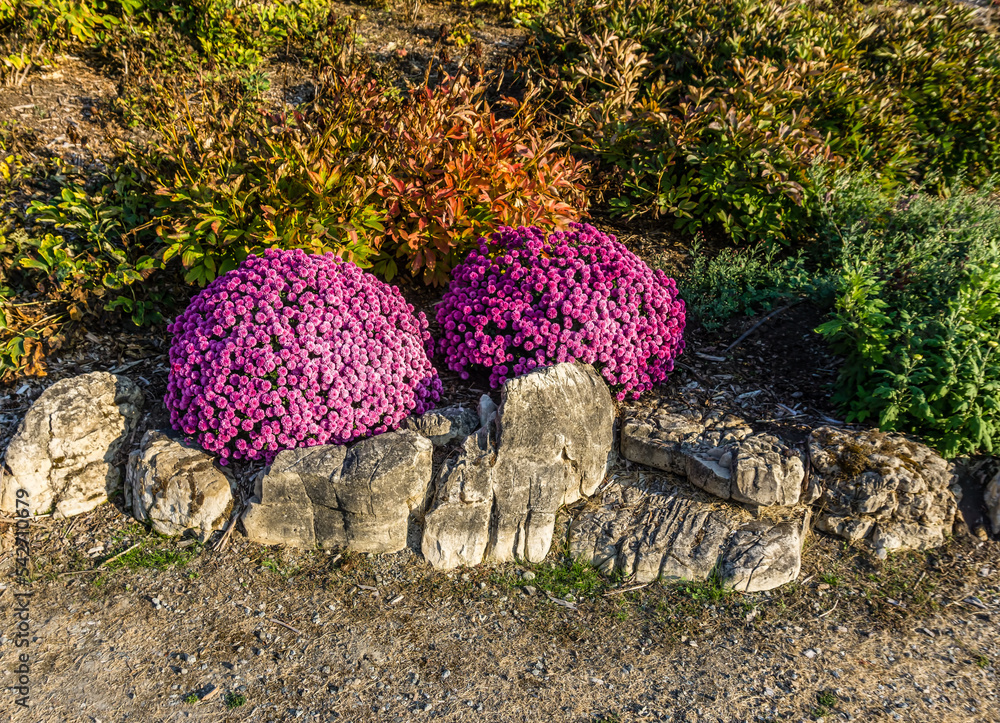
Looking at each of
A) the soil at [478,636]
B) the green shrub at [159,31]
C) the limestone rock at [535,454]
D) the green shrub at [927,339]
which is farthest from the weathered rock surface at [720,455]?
the green shrub at [159,31]

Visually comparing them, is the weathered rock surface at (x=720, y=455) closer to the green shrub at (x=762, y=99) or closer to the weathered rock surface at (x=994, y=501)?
the weathered rock surface at (x=994, y=501)

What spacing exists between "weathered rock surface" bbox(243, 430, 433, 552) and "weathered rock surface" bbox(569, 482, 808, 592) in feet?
3.07

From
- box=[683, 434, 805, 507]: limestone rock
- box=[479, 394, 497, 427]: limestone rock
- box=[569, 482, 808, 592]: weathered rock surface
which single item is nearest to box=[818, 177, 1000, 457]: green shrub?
box=[683, 434, 805, 507]: limestone rock

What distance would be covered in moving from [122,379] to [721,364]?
3.70 m

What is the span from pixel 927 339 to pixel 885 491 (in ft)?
2.84

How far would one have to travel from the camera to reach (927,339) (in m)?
3.56

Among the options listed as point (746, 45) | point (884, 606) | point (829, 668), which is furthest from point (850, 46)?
point (829, 668)

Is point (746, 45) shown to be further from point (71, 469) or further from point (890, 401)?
point (71, 469)

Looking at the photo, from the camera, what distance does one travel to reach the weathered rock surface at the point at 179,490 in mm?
3439

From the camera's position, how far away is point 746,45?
539 cm

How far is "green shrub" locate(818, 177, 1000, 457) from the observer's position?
337cm

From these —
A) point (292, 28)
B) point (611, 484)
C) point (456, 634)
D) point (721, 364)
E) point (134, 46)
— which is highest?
point (292, 28)

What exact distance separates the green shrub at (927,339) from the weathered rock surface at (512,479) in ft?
5.05

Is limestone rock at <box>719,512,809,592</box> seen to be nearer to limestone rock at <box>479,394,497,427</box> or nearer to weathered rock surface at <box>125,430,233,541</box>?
limestone rock at <box>479,394,497,427</box>
